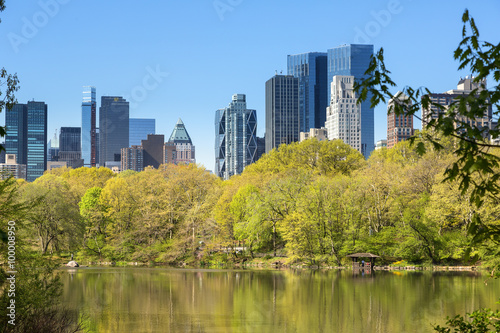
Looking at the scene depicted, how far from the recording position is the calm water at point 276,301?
22.8m

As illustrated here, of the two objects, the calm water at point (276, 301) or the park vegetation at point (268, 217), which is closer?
the calm water at point (276, 301)

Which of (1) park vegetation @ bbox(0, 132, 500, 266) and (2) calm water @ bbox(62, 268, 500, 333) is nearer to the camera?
(2) calm water @ bbox(62, 268, 500, 333)

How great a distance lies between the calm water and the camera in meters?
22.8

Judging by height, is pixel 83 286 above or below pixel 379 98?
below

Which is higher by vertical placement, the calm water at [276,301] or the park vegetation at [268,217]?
the park vegetation at [268,217]

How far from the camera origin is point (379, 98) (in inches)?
258

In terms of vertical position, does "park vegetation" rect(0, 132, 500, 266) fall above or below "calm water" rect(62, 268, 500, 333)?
above

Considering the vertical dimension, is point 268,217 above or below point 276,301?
above

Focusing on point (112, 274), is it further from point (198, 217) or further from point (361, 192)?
point (361, 192)

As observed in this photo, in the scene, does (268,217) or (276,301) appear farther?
(268,217)

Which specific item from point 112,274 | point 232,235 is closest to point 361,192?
point 232,235

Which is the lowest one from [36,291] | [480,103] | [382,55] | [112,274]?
[112,274]

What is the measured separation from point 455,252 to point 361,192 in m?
10.4

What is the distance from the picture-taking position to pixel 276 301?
29484 millimetres
